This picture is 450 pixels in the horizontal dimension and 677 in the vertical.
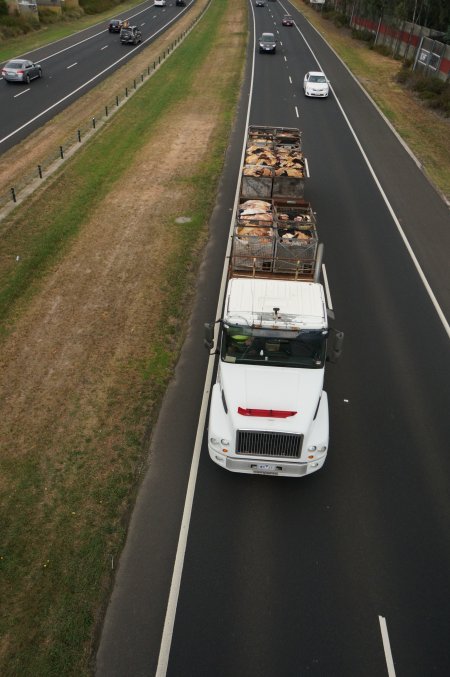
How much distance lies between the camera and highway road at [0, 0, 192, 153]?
33.8 m

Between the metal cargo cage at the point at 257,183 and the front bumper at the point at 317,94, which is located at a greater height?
the metal cargo cage at the point at 257,183

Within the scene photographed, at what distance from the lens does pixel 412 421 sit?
41.4ft

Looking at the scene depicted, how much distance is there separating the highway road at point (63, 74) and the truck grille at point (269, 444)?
84.2 ft

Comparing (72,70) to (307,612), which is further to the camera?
(72,70)

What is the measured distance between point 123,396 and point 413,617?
8.00 metres

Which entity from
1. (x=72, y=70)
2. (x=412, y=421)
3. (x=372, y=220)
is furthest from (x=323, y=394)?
(x=72, y=70)

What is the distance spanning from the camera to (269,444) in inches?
404

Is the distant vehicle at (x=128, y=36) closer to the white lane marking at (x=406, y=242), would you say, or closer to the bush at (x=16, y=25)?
the bush at (x=16, y=25)

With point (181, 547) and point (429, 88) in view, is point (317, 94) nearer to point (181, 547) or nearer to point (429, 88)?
point (429, 88)

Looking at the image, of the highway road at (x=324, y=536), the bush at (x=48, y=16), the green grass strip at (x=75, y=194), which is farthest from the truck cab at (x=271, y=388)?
the bush at (x=48, y=16)

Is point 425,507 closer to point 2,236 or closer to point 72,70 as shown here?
point 2,236

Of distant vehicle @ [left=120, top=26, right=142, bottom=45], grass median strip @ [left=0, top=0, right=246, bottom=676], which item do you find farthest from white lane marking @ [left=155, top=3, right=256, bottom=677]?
distant vehicle @ [left=120, top=26, right=142, bottom=45]

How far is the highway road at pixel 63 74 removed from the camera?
33812 mm

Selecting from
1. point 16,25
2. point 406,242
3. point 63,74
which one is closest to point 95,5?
point 16,25
